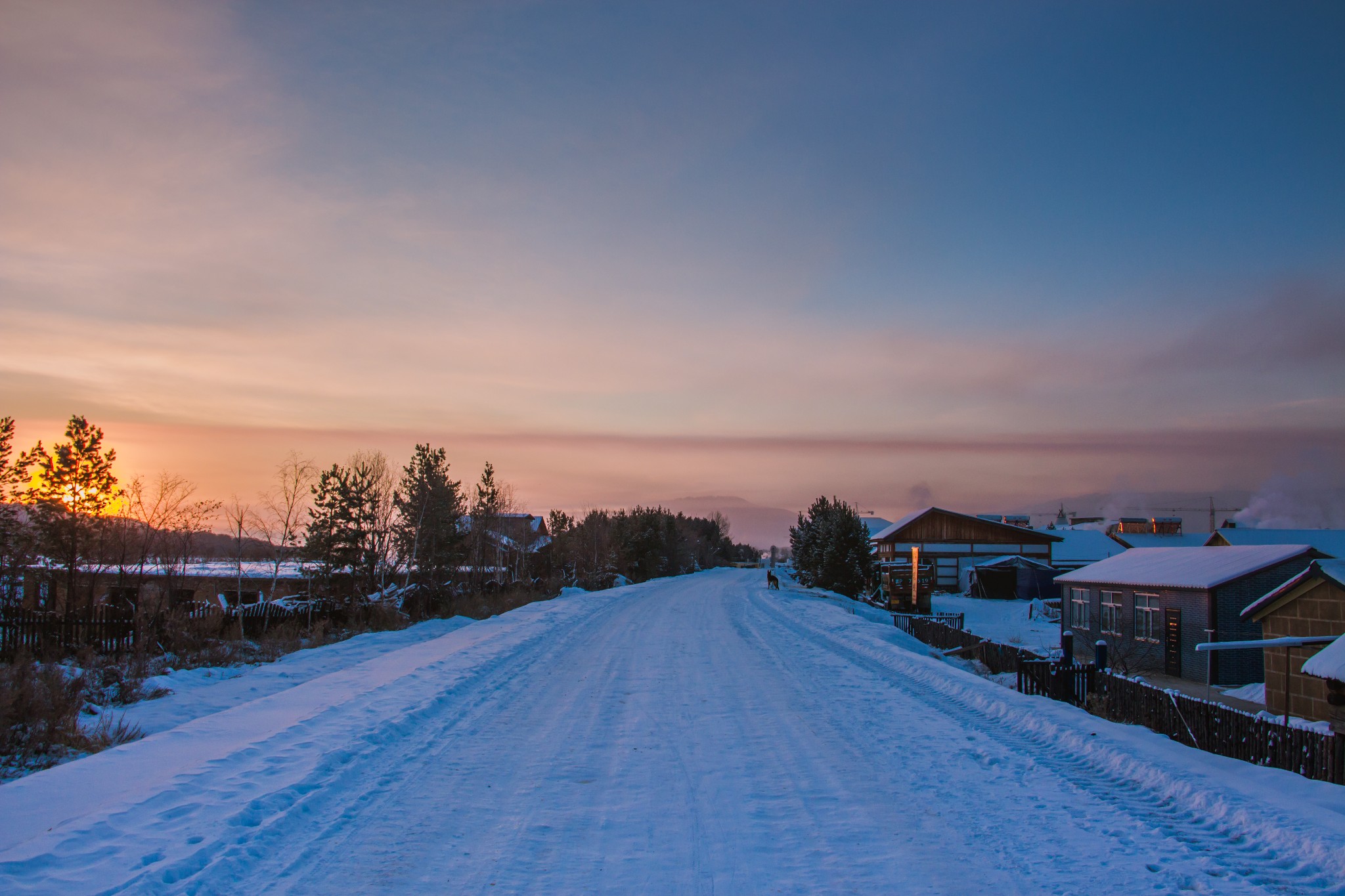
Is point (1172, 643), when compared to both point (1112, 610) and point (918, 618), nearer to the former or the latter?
point (1112, 610)

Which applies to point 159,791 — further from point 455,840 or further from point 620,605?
point 620,605

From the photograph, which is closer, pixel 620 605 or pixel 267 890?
pixel 267 890

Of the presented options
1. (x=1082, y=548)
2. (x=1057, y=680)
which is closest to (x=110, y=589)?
(x=1057, y=680)

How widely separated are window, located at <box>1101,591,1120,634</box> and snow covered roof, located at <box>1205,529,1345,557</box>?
8.66 metres

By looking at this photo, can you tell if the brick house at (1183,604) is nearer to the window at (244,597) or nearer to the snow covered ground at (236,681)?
the snow covered ground at (236,681)

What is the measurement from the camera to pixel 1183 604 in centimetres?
2509

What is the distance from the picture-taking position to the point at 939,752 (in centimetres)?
859

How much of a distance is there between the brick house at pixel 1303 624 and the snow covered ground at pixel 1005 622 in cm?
890

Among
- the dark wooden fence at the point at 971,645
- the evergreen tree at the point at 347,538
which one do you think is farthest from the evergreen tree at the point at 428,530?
the dark wooden fence at the point at 971,645

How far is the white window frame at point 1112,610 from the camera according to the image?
95.1 ft

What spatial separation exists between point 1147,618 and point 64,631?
107ft

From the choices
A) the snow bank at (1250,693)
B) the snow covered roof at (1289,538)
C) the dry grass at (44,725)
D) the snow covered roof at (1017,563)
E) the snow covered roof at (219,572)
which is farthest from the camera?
the snow covered roof at (1017,563)

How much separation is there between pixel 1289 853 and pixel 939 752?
3.30 m

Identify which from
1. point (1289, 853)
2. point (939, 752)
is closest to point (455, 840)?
point (939, 752)
